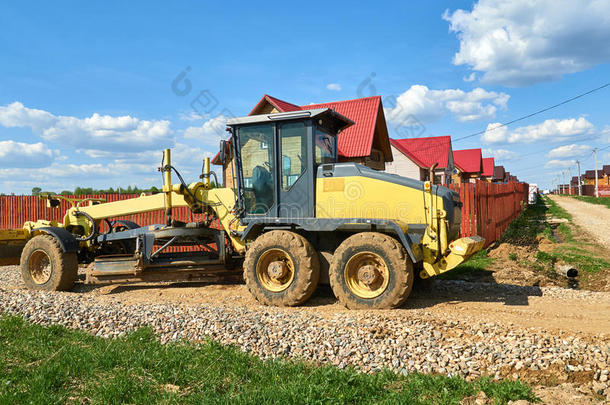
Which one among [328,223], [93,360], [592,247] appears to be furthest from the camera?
[592,247]

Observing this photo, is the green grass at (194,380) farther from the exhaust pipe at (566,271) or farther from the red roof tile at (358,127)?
the red roof tile at (358,127)

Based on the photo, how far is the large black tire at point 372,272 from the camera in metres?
6.80

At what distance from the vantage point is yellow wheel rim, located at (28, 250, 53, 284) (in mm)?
9102

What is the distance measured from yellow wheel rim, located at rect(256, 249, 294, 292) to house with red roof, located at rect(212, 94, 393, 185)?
1335 cm

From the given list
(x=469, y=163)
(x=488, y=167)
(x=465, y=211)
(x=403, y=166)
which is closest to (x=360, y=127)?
(x=465, y=211)

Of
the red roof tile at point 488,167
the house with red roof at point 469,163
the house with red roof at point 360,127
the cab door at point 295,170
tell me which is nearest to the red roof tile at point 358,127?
the house with red roof at point 360,127

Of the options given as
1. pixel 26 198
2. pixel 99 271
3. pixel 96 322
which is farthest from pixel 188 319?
pixel 26 198

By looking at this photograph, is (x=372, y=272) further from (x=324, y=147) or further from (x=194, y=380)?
(x=194, y=380)

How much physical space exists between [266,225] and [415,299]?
281 cm

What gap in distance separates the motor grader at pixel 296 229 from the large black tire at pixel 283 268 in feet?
0.05

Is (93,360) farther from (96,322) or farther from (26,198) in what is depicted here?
(26,198)

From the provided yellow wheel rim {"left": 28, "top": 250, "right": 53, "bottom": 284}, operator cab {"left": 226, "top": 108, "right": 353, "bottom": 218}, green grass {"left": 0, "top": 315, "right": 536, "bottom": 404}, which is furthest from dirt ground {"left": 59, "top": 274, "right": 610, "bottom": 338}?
green grass {"left": 0, "top": 315, "right": 536, "bottom": 404}

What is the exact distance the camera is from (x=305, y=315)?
639 centimetres

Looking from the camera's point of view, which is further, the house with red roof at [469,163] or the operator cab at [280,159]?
the house with red roof at [469,163]
